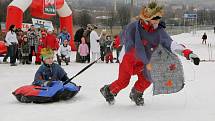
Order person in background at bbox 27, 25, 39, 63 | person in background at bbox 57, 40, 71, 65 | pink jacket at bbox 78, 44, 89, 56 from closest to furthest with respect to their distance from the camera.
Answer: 1. person in background at bbox 57, 40, 71, 65
2. person in background at bbox 27, 25, 39, 63
3. pink jacket at bbox 78, 44, 89, 56

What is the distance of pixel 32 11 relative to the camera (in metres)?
21.2

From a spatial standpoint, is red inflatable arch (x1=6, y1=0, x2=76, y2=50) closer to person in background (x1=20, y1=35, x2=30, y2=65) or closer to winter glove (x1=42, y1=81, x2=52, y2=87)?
person in background (x1=20, y1=35, x2=30, y2=65)

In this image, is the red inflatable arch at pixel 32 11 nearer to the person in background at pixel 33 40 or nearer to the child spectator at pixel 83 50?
the person in background at pixel 33 40

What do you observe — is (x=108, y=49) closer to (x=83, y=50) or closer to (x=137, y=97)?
(x=83, y=50)

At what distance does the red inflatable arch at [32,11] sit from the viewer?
19578 mm

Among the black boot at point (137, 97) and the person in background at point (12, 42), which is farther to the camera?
the person in background at point (12, 42)

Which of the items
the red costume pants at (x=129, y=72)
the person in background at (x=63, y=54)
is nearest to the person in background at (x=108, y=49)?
the person in background at (x=63, y=54)

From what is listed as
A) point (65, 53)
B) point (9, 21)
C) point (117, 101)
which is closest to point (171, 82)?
point (117, 101)

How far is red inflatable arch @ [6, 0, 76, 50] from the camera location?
19578mm

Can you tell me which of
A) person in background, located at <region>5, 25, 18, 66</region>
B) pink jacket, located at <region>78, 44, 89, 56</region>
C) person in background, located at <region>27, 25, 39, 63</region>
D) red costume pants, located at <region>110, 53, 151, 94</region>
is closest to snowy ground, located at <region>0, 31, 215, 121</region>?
red costume pants, located at <region>110, 53, 151, 94</region>

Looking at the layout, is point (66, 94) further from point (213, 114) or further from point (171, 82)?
point (213, 114)

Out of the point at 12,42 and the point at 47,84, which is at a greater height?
the point at 12,42

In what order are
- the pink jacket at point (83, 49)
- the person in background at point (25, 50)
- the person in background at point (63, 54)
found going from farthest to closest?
1. the pink jacket at point (83, 49)
2. the person in background at point (63, 54)
3. the person in background at point (25, 50)

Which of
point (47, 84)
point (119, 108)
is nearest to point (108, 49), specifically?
point (47, 84)
